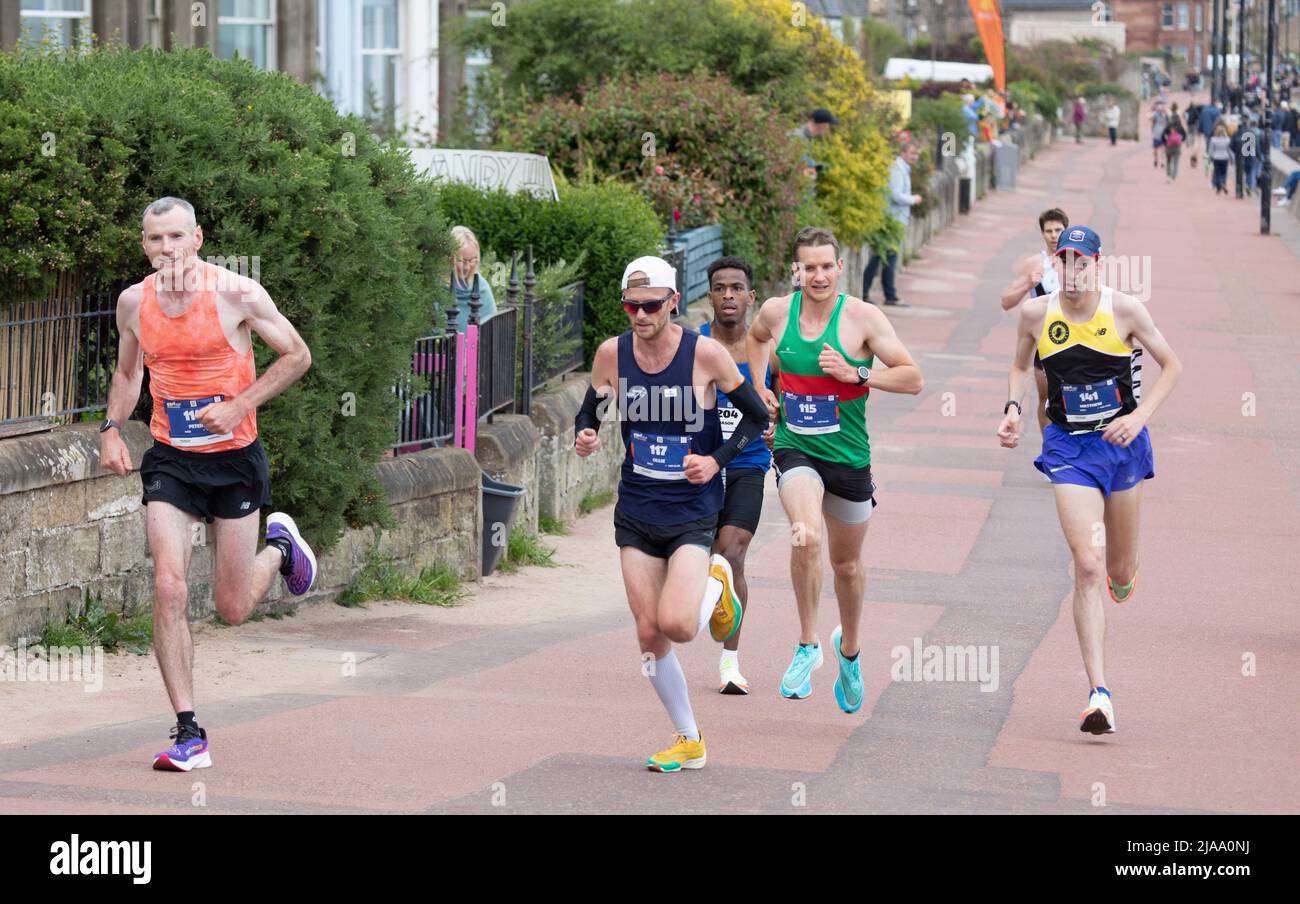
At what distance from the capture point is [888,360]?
810 centimetres

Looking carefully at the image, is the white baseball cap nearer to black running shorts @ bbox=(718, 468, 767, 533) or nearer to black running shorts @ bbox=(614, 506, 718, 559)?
black running shorts @ bbox=(614, 506, 718, 559)

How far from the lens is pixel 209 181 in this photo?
8.99m

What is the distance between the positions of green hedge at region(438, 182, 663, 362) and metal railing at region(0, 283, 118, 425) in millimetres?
6153

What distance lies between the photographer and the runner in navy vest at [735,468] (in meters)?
8.53

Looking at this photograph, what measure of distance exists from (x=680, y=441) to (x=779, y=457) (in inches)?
54.4

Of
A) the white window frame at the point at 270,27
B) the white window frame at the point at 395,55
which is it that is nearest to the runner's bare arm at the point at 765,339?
the white window frame at the point at 270,27

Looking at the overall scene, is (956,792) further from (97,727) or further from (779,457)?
(97,727)

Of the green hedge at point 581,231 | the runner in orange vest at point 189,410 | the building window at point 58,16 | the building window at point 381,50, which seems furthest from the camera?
the building window at point 381,50

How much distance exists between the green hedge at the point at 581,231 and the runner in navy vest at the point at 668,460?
25.6 feet

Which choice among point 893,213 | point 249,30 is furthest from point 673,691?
point 893,213

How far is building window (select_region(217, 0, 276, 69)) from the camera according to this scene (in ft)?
66.6

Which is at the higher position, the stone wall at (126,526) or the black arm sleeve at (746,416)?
the black arm sleeve at (746,416)

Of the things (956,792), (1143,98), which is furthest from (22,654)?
(1143,98)

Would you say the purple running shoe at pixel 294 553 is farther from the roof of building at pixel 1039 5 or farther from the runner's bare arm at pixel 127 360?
the roof of building at pixel 1039 5
